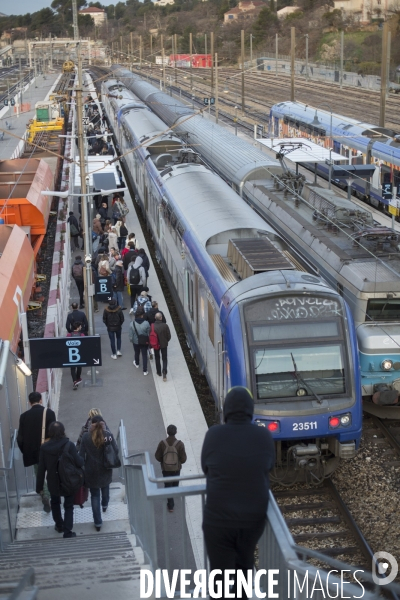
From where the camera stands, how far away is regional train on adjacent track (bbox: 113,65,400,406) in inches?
467

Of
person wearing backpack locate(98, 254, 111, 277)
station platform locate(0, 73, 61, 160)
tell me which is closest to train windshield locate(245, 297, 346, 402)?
person wearing backpack locate(98, 254, 111, 277)

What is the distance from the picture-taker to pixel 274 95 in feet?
249

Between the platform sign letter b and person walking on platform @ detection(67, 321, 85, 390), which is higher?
the platform sign letter b

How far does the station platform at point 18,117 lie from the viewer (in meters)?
47.8

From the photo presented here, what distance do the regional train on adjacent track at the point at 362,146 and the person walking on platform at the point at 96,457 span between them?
1938 centimetres

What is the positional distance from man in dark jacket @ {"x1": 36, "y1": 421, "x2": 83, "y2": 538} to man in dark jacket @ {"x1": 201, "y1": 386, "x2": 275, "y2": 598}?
10.9 feet

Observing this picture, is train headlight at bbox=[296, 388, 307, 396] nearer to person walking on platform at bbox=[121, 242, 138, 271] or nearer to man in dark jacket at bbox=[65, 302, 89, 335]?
man in dark jacket at bbox=[65, 302, 89, 335]

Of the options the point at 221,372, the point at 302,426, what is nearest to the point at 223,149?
the point at 221,372

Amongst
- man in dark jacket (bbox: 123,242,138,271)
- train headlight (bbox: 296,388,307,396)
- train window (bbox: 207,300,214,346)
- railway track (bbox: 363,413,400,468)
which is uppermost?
train window (bbox: 207,300,214,346)

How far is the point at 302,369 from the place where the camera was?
1016 centimetres

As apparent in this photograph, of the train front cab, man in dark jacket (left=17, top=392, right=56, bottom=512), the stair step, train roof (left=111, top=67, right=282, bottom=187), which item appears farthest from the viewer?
train roof (left=111, top=67, right=282, bottom=187)

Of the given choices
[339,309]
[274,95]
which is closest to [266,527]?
[339,309]

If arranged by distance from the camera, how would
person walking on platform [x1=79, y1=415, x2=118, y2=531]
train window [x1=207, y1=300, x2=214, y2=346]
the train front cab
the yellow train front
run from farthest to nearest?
the yellow train front
train window [x1=207, y1=300, x2=214, y2=346]
the train front cab
person walking on platform [x1=79, y1=415, x2=118, y2=531]

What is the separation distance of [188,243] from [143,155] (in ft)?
36.0
